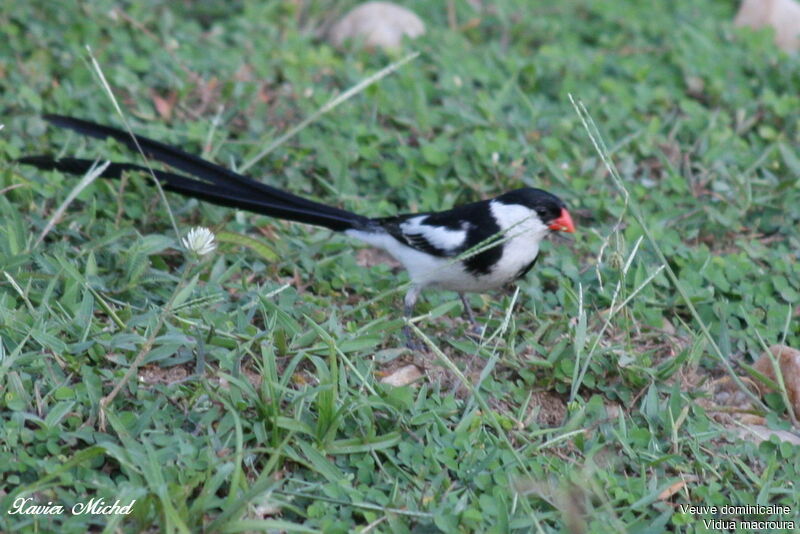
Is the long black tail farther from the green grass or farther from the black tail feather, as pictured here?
the green grass

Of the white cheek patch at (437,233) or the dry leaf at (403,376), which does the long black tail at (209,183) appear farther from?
the dry leaf at (403,376)

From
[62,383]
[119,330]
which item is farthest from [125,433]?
[119,330]

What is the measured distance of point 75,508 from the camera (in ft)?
9.04

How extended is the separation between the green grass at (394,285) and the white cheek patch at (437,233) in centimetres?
25

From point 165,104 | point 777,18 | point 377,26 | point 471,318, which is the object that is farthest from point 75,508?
point 777,18

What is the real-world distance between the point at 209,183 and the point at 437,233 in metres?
0.93

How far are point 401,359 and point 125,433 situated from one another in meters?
1.10

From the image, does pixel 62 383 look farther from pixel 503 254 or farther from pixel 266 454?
pixel 503 254

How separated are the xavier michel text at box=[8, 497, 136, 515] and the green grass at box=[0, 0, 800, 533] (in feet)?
0.07

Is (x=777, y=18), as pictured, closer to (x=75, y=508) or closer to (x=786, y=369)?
(x=786, y=369)

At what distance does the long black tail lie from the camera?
407cm

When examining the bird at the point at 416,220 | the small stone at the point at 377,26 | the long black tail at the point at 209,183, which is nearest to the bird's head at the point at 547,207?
the bird at the point at 416,220

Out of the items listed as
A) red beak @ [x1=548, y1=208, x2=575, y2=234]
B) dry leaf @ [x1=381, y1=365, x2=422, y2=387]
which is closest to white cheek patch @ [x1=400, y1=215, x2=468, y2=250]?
red beak @ [x1=548, y1=208, x2=575, y2=234]

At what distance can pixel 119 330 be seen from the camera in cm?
348
